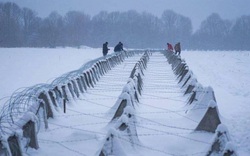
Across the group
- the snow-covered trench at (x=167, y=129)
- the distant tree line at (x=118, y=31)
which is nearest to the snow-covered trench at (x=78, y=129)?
the snow-covered trench at (x=167, y=129)

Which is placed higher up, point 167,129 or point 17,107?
point 17,107

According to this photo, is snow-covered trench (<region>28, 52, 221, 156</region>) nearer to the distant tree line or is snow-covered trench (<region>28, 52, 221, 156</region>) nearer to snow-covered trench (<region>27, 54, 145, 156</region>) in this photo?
snow-covered trench (<region>27, 54, 145, 156</region>)

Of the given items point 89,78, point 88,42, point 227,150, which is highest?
point 227,150

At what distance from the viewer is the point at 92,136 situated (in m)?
7.33

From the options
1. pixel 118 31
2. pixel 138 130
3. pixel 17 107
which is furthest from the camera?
pixel 118 31

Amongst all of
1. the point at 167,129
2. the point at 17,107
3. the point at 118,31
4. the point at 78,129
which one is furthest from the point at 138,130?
the point at 118,31

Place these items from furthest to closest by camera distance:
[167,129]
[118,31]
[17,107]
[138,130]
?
[118,31]
[167,129]
[138,130]
[17,107]

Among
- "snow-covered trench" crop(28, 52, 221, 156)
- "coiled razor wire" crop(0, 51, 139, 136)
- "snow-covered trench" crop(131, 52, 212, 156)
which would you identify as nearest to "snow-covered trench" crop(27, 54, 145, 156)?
"snow-covered trench" crop(28, 52, 221, 156)

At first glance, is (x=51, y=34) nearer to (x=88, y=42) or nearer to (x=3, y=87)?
(x=88, y=42)

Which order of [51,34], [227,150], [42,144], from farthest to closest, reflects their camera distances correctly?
1. [51,34]
2. [42,144]
3. [227,150]

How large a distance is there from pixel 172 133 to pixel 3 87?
1529 centimetres

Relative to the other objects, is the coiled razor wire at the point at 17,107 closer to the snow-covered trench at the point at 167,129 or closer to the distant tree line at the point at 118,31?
the snow-covered trench at the point at 167,129

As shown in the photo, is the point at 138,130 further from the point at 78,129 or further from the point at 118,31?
the point at 118,31

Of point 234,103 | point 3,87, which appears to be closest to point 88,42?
point 3,87
